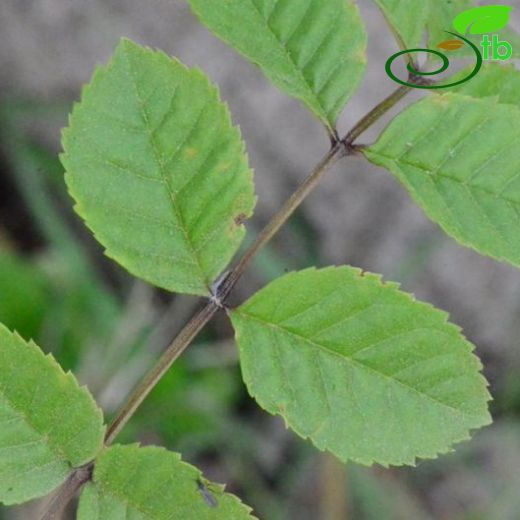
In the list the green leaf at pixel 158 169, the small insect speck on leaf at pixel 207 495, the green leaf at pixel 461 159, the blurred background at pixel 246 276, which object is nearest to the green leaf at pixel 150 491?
the small insect speck on leaf at pixel 207 495

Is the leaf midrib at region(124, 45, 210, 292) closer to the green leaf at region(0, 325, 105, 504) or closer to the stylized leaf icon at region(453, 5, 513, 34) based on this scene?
the green leaf at region(0, 325, 105, 504)

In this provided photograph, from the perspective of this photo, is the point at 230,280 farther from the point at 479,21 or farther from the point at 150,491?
the point at 479,21

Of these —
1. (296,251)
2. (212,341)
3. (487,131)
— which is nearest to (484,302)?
(296,251)

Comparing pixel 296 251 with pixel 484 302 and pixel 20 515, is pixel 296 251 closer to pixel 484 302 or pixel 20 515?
pixel 484 302

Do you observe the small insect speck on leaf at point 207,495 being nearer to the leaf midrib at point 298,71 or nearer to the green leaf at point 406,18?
the leaf midrib at point 298,71

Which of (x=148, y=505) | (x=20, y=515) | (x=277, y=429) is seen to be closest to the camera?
(x=148, y=505)

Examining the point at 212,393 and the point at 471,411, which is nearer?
the point at 471,411

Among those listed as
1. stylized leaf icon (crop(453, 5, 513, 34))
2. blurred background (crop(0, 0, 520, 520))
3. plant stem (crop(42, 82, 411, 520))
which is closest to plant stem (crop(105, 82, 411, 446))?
plant stem (crop(42, 82, 411, 520))
